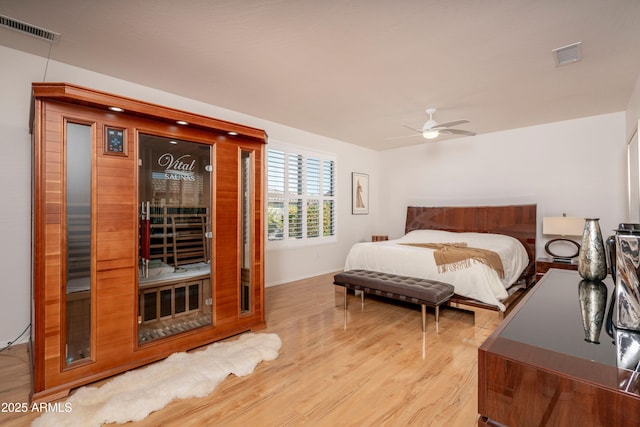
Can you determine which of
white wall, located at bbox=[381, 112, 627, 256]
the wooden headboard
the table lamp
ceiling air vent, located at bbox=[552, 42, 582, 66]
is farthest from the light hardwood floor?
white wall, located at bbox=[381, 112, 627, 256]

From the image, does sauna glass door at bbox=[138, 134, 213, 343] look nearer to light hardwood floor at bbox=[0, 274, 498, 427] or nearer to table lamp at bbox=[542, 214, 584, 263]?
light hardwood floor at bbox=[0, 274, 498, 427]

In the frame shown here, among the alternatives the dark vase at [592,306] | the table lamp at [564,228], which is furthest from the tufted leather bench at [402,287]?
the table lamp at [564,228]

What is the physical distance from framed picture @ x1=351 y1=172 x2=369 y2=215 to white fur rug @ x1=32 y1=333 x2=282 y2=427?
13.5 feet

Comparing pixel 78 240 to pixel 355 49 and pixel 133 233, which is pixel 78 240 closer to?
pixel 133 233

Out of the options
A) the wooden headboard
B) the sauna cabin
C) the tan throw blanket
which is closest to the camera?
the sauna cabin

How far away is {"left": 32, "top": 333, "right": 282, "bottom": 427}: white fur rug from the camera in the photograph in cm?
174

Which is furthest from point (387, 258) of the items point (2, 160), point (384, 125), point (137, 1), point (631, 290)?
point (2, 160)

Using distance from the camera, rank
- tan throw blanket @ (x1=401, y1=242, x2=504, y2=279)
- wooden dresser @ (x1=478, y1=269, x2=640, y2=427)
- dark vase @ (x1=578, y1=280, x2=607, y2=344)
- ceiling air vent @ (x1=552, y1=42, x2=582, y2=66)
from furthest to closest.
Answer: tan throw blanket @ (x1=401, y1=242, x2=504, y2=279) → ceiling air vent @ (x1=552, y1=42, x2=582, y2=66) → dark vase @ (x1=578, y1=280, x2=607, y2=344) → wooden dresser @ (x1=478, y1=269, x2=640, y2=427)

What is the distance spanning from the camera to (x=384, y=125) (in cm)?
486

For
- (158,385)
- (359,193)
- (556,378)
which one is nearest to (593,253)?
(556,378)

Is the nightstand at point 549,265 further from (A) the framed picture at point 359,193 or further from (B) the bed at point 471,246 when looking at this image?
(A) the framed picture at point 359,193

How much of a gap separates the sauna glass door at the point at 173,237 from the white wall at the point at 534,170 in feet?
15.6

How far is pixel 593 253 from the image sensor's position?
155cm

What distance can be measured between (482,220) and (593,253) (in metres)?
3.94
